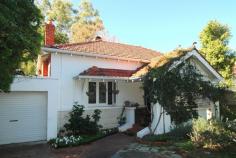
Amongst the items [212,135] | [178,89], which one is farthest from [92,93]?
[212,135]

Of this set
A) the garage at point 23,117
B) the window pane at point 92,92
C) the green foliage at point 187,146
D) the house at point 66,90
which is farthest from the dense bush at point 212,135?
the garage at point 23,117

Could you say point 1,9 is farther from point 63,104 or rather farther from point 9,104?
point 63,104

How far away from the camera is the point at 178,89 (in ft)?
43.3

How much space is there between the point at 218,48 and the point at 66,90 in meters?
15.6

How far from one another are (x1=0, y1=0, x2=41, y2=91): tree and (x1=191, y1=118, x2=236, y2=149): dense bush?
26.4 feet

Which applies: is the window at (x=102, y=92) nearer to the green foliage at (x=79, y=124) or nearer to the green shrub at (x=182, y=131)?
the green foliage at (x=79, y=124)

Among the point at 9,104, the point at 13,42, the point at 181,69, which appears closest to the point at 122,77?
the point at 181,69

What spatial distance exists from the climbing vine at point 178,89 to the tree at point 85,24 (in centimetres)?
3179

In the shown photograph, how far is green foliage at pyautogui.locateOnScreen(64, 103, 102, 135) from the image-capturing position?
50.1ft

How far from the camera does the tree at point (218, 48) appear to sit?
24.1 m

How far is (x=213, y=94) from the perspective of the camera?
550 inches

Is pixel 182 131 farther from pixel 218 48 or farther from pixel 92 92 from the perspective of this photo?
pixel 218 48

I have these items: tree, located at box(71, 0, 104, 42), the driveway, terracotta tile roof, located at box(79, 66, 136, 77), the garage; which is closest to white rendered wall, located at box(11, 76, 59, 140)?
the garage

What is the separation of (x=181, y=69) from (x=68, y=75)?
23.8ft
